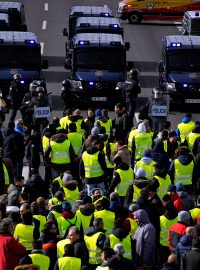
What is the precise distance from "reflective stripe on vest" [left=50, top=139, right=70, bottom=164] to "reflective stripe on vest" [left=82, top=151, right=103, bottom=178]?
946 mm

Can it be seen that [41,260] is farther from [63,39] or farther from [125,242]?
[63,39]

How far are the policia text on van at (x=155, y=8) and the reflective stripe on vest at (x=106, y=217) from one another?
1277 inches

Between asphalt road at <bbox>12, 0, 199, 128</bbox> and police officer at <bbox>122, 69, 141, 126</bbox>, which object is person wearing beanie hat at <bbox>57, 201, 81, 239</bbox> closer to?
police officer at <bbox>122, 69, 141, 126</bbox>

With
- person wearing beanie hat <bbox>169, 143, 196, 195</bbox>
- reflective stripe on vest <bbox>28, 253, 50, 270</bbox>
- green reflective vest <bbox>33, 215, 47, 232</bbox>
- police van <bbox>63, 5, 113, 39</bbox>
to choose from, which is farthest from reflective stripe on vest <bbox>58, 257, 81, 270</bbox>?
police van <bbox>63, 5, 113, 39</bbox>

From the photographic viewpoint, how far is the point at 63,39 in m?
50.6

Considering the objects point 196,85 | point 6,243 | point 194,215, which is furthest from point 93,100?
Result: point 6,243

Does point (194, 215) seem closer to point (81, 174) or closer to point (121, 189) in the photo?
point (121, 189)

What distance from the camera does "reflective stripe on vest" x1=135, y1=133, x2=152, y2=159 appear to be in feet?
88.9

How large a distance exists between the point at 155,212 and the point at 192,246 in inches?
89.1

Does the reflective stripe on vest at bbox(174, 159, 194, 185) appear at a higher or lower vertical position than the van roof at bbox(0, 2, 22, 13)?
higher

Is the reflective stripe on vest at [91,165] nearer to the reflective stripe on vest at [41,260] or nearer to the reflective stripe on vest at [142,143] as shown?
the reflective stripe on vest at [142,143]

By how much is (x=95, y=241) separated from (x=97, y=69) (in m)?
18.3

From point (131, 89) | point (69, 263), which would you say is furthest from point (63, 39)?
point (69, 263)

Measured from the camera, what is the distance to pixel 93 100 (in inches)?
1474
